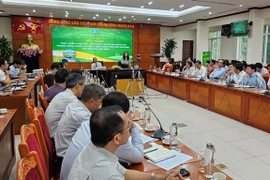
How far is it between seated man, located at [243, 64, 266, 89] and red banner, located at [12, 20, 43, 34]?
9125 mm

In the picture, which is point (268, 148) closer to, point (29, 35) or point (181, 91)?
point (181, 91)

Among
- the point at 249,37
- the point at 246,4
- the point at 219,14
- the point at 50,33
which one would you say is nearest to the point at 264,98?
the point at 246,4

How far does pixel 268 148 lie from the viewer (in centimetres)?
359

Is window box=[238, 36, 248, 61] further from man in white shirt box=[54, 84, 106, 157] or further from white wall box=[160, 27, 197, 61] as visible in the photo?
man in white shirt box=[54, 84, 106, 157]

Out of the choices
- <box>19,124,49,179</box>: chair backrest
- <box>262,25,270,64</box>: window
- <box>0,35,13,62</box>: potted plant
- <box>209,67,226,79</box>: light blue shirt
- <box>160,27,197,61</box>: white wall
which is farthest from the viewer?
<box>160,27,197,61</box>: white wall

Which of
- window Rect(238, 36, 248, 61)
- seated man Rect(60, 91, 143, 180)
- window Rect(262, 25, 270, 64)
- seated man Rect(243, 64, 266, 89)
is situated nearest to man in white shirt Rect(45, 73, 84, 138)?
seated man Rect(60, 91, 143, 180)

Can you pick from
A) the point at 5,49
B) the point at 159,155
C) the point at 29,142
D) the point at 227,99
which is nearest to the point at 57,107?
the point at 29,142

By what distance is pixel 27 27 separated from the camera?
10.6 m

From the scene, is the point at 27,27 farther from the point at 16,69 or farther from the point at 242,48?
the point at 242,48

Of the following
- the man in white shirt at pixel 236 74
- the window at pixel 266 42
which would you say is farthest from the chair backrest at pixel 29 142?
the window at pixel 266 42

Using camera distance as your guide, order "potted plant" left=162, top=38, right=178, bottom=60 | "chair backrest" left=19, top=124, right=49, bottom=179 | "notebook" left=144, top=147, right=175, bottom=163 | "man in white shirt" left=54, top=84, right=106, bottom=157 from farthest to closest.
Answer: "potted plant" left=162, top=38, right=178, bottom=60
"man in white shirt" left=54, top=84, right=106, bottom=157
"notebook" left=144, top=147, right=175, bottom=163
"chair backrest" left=19, top=124, right=49, bottom=179

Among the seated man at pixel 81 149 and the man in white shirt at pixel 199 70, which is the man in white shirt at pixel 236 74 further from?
the seated man at pixel 81 149

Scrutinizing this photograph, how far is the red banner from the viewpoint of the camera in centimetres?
1045

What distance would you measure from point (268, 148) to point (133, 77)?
500cm
